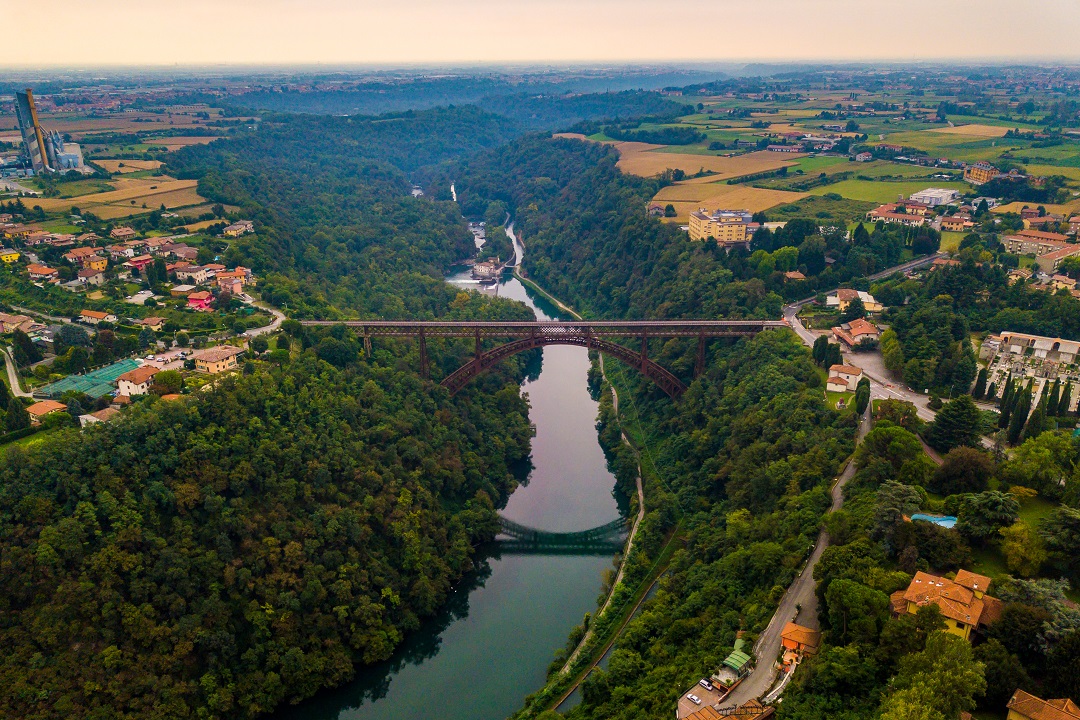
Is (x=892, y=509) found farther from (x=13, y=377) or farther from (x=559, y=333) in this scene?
(x=13, y=377)

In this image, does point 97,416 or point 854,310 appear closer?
point 97,416

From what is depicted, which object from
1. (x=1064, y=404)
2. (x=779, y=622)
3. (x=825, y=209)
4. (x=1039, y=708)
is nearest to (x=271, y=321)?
(x=779, y=622)

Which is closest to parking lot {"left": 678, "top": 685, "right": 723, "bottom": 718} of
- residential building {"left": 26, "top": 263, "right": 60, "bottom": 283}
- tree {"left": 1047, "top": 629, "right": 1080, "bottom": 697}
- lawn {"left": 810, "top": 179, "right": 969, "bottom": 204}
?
tree {"left": 1047, "top": 629, "right": 1080, "bottom": 697}

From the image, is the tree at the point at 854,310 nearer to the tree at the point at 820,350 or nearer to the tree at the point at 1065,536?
the tree at the point at 820,350

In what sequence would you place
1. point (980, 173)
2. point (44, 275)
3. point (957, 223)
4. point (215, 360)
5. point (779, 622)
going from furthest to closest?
point (980, 173) < point (957, 223) < point (44, 275) < point (215, 360) < point (779, 622)

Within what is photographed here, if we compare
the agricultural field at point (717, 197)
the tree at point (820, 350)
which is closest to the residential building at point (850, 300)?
the tree at point (820, 350)

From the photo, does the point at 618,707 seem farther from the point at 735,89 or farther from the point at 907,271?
the point at 735,89
